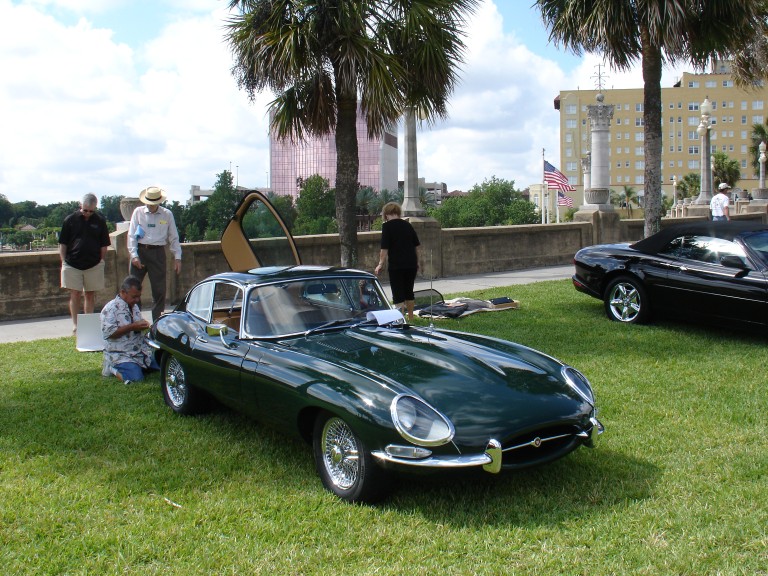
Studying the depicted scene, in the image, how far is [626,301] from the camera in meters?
10.3

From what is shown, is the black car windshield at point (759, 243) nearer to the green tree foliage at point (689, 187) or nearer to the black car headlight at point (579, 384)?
the black car headlight at point (579, 384)

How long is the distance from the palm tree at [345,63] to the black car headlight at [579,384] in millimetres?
6363

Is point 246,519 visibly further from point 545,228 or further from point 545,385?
point 545,228

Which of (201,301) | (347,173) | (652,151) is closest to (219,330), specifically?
(201,301)

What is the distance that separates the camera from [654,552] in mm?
3727

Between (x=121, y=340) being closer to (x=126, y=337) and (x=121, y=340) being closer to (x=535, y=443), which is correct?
(x=126, y=337)

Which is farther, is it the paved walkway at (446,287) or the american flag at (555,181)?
the american flag at (555,181)

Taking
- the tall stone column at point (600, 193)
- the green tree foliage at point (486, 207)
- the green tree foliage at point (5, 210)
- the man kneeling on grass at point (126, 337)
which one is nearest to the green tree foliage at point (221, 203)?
the man kneeling on grass at point (126, 337)

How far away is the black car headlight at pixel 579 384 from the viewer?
4807 mm

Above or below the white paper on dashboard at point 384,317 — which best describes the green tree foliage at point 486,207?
above

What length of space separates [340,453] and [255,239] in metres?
4.29

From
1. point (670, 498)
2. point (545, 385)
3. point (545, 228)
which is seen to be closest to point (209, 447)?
point (545, 385)

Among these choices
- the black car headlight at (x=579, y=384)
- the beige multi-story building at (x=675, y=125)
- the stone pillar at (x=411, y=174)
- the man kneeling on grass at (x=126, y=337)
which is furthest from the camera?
the beige multi-story building at (x=675, y=125)

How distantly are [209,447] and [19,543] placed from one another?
1683 millimetres
